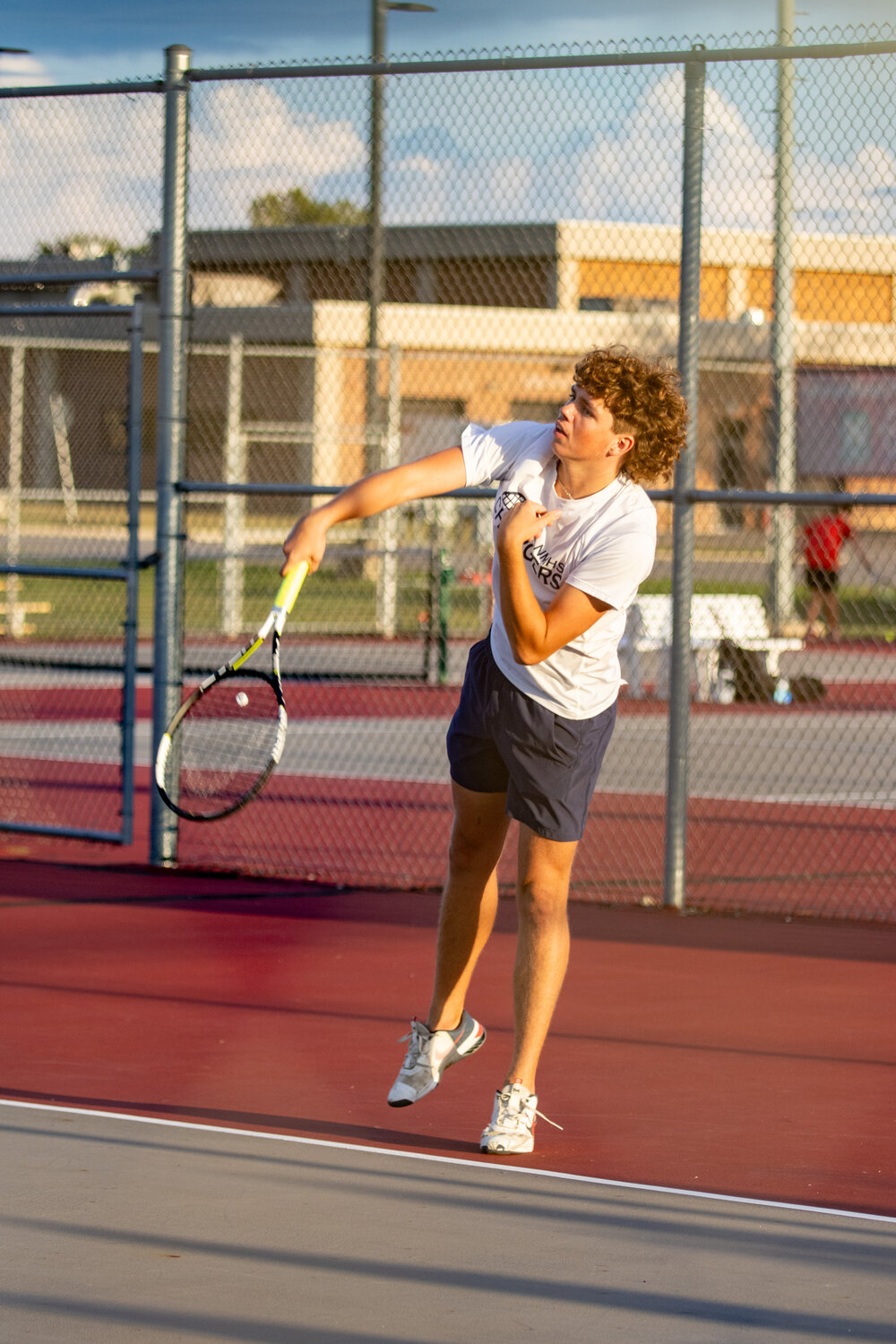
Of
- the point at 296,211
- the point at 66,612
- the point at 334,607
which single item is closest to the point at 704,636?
the point at 296,211

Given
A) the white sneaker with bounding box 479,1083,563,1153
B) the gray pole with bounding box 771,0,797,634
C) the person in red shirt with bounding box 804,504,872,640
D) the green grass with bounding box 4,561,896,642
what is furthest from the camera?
the green grass with bounding box 4,561,896,642

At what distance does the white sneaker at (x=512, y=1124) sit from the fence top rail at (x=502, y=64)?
443 cm

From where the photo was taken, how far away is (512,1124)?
180 inches

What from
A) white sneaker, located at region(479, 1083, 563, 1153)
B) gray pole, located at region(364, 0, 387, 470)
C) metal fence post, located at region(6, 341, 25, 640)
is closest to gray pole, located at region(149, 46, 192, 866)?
gray pole, located at region(364, 0, 387, 470)

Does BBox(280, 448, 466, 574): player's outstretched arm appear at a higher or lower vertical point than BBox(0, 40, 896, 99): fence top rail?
lower

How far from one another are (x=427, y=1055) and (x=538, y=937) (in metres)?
0.43

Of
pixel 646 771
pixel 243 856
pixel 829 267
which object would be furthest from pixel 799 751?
pixel 243 856

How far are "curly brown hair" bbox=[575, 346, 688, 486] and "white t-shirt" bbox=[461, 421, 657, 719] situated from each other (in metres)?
0.08

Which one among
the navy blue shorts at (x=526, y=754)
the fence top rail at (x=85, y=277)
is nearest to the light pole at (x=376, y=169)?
the fence top rail at (x=85, y=277)

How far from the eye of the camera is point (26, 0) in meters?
9.07

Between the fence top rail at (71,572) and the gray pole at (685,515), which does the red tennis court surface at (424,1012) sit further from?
the fence top rail at (71,572)

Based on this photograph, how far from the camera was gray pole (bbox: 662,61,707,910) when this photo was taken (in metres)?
7.61

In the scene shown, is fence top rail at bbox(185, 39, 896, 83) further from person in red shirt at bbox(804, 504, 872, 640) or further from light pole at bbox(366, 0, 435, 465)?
person in red shirt at bbox(804, 504, 872, 640)

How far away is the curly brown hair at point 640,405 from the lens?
15.3 ft
